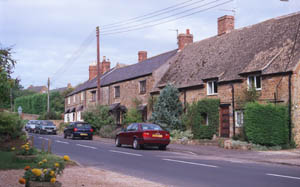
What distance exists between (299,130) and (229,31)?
43.6 ft

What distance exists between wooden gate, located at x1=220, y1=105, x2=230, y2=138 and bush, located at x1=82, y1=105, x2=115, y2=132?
14910 millimetres

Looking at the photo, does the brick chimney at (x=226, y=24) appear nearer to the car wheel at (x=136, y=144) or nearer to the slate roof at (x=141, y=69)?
the slate roof at (x=141, y=69)

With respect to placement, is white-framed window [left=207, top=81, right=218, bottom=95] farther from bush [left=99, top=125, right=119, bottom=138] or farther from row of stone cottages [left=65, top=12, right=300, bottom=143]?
bush [left=99, top=125, right=119, bottom=138]

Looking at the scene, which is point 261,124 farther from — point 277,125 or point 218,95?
point 218,95

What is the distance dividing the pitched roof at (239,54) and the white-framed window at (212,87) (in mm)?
546

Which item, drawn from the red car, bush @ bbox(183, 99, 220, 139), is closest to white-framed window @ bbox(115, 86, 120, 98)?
bush @ bbox(183, 99, 220, 139)

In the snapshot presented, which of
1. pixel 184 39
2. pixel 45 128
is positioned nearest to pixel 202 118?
pixel 184 39

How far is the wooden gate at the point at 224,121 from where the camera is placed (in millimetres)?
26922

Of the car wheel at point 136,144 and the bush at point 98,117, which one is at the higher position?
the bush at point 98,117

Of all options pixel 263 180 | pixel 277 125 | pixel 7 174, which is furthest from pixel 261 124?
pixel 7 174

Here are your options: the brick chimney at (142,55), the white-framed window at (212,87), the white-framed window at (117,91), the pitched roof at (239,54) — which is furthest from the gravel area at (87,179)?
the brick chimney at (142,55)

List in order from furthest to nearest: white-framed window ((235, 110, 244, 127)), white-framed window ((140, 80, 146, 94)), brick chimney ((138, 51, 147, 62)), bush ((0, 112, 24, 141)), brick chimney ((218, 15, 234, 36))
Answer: brick chimney ((138, 51, 147, 62)) < white-framed window ((140, 80, 146, 94)) < brick chimney ((218, 15, 234, 36)) < white-framed window ((235, 110, 244, 127)) < bush ((0, 112, 24, 141))

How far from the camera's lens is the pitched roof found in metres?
24.2

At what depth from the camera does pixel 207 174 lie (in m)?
12.2
